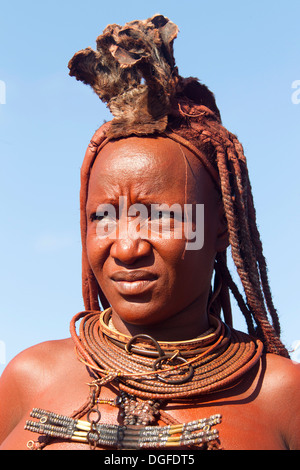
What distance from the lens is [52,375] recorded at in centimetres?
345

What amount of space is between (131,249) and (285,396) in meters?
1.14

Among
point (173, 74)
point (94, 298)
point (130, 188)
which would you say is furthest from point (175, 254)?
point (173, 74)

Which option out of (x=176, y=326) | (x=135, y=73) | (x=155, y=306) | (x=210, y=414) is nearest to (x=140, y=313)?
(x=155, y=306)

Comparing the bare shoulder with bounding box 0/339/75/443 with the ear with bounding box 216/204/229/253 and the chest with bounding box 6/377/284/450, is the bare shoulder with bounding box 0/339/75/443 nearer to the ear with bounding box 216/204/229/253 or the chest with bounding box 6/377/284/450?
the chest with bounding box 6/377/284/450

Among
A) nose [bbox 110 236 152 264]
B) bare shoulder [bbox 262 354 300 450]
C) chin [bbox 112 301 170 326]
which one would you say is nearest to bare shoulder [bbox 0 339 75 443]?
chin [bbox 112 301 170 326]

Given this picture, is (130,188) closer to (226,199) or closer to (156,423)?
(226,199)

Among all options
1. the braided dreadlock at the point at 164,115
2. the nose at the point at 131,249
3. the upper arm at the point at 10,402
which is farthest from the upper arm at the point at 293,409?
the upper arm at the point at 10,402

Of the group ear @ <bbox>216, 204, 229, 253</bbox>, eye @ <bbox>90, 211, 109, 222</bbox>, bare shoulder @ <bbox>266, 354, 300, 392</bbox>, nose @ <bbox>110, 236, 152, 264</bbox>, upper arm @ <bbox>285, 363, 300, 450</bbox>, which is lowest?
upper arm @ <bbox>285, 363, 300, 450</bbox>

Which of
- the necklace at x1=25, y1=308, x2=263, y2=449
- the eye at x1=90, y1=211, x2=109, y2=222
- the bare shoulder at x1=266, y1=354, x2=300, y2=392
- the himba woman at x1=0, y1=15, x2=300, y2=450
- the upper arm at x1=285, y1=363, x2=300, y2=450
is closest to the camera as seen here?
the necklace at x1=25, y1=308, x2=263, y2=449

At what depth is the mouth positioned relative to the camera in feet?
10.4

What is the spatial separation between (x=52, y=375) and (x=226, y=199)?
1.42 meters

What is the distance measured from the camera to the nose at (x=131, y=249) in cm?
314

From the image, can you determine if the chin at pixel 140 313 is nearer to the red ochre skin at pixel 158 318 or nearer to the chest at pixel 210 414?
the red ochre skin at pixel 158 318

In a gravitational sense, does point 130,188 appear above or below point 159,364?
above
